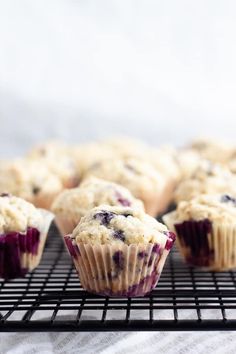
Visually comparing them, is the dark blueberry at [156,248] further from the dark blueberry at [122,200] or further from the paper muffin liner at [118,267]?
the dark blueberry at [122,200]

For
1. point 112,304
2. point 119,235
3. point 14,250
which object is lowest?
point 112,304

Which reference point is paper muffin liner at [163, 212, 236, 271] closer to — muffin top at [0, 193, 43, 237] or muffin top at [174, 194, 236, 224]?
muffin top at [174, 194, 236, 224]

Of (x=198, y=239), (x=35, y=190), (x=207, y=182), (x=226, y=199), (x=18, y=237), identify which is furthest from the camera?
(x=35, y=190)

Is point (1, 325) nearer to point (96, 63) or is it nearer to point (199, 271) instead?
point (199, 271)

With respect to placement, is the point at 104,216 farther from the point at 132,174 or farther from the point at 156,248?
the point at 132,174

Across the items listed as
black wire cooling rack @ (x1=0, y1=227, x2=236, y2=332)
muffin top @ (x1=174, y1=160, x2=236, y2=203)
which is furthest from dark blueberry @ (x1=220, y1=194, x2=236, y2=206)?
muffin top @ (x1=174, y1=160, x2=236, y2=203)

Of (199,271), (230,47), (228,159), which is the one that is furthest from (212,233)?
(230,47)

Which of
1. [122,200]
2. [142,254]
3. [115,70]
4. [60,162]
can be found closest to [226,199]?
[122,200]
